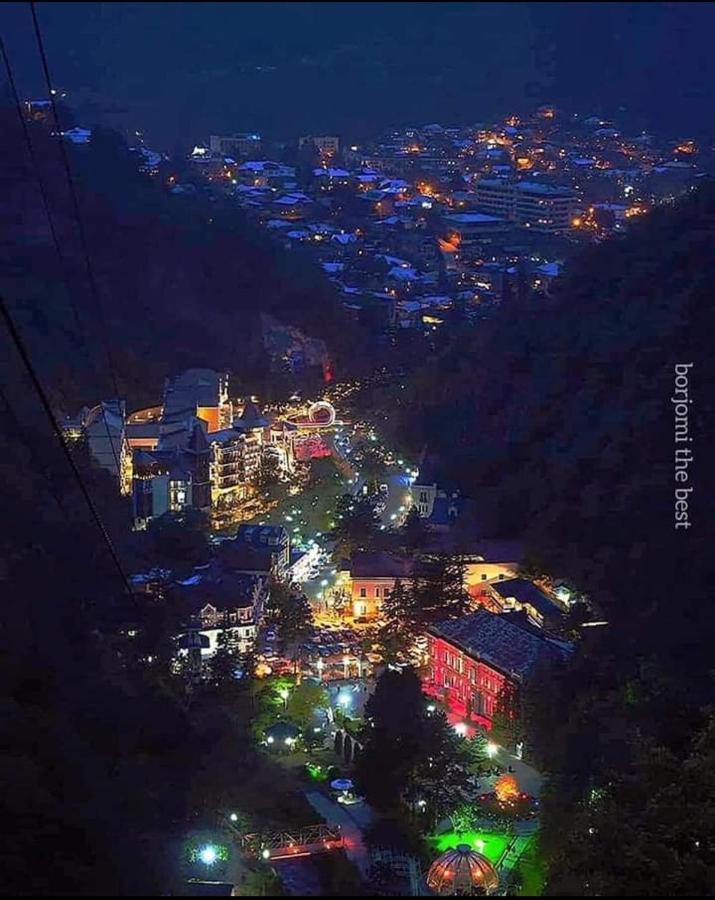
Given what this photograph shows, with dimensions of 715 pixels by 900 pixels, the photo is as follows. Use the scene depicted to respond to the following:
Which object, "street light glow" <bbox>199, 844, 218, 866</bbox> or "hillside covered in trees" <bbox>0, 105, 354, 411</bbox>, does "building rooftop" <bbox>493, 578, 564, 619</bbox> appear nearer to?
"street light glow" <bbox>199, 844, 218, 866</bbox>

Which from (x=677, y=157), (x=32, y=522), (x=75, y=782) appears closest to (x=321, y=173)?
(x=677, y=157)

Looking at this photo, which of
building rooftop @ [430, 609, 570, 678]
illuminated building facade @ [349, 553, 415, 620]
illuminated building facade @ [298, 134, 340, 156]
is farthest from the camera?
illuminated building facade @ [298, 134, 340, 156]

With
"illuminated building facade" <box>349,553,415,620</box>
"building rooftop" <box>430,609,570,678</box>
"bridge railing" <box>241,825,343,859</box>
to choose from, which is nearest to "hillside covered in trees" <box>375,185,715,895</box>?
"building rooftop" <box>430,609,570,678</box>

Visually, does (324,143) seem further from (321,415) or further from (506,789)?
(506,789)

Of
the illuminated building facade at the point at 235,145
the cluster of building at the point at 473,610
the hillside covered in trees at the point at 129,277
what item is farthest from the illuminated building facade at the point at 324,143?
the cluster of building at the point at 473,610

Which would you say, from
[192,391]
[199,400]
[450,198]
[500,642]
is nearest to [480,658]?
[500,642]

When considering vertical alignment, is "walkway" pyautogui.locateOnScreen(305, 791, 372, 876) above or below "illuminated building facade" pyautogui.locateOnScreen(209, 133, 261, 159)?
below

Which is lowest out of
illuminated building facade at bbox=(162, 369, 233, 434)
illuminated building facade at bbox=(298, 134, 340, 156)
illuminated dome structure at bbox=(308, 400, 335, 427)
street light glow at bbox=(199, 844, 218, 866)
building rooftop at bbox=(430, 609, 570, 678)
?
illuminated dome structure at bbox=(308, 400, 335, 427)

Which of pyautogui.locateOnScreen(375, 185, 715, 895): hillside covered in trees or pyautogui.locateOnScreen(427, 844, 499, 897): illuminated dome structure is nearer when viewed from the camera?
pyautogui.locateOnScreen(375, 185, 715, 895): hillside covered in trees
